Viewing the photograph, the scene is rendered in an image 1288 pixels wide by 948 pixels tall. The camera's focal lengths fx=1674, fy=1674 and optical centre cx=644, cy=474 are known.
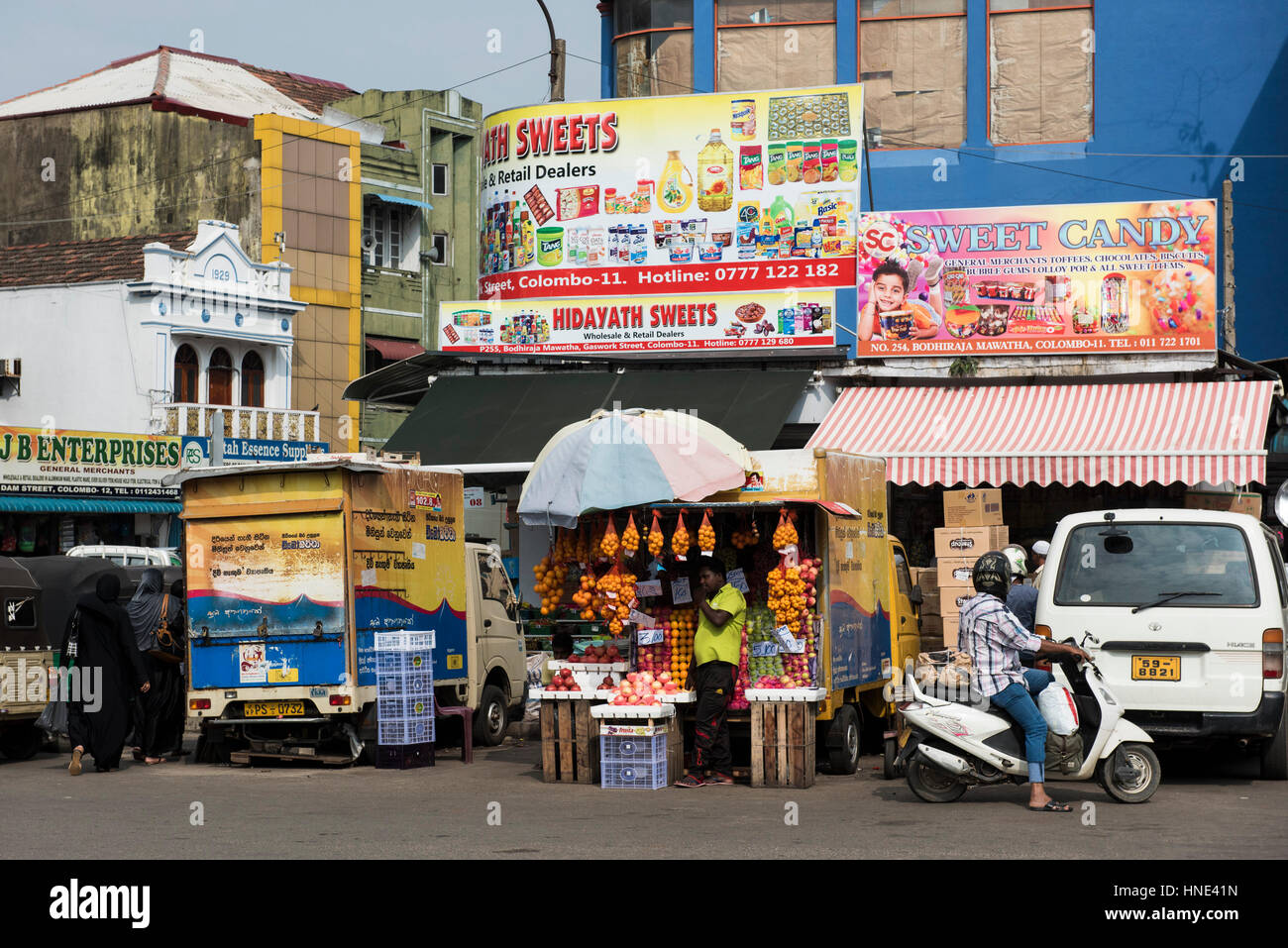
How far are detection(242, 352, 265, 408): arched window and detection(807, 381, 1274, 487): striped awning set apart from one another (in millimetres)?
21623

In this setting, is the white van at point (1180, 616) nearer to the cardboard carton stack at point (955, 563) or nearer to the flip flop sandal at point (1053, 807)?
the flip flop sandal at point (1053, 807)

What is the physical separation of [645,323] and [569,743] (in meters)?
10.3

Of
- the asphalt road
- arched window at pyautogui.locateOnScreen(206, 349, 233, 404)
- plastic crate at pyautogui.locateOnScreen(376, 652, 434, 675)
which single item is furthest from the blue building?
arched window at pyautogui.locateOnScreen(206, 349, 233, 404)

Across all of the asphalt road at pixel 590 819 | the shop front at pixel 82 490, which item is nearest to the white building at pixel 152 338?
the shop front at pixel 82 490

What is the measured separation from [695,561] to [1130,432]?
25.1 feet

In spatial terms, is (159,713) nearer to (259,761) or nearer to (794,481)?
(259,761)

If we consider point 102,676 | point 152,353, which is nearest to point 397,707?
point 102,676

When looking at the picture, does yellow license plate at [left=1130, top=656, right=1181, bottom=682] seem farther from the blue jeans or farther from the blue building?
the blue building

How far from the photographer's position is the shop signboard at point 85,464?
31234 millimetres

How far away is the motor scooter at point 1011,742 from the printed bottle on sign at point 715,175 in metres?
12.8

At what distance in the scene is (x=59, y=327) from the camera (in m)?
37.9

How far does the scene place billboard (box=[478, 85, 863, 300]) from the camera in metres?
22.6

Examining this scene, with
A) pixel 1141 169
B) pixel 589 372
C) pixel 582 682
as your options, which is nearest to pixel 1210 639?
pixel 582 682

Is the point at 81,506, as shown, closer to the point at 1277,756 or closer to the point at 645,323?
the point at 645,323
